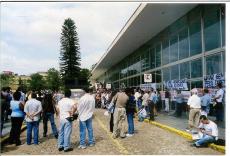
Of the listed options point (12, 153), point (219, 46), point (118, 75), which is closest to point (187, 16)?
point (219, 46)

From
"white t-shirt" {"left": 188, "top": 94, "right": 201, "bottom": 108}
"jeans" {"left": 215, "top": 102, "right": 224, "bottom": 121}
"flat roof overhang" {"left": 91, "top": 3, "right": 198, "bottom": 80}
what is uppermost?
"flat roof overhang" {"left": 91, "top": 3, "right": 198, "bottom": 80}

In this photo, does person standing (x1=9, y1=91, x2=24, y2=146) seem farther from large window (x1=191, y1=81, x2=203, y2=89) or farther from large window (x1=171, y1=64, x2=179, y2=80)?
large window (x1=171, y1=64, x2=179, y2=80)

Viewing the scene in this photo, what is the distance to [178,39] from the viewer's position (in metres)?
22.9

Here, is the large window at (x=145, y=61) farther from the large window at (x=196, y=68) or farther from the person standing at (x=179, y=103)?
the large window at (x=196, y=68)

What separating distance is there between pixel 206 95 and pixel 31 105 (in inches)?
277

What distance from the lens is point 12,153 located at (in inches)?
436

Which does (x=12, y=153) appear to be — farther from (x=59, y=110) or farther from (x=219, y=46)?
(x=219, y=46)

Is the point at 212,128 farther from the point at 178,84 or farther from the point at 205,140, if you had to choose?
the point at 178,84

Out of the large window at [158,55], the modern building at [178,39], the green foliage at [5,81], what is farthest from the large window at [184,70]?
the green foliage at [5,81]

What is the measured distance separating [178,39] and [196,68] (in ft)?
12.0

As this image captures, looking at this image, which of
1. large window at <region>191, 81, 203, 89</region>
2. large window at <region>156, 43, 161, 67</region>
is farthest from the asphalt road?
large window at <region>156, 43, 161, 67</region>

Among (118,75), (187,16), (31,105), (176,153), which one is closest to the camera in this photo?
(176,153)

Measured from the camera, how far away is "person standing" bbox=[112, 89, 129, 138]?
44.7ft

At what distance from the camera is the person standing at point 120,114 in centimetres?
1363
